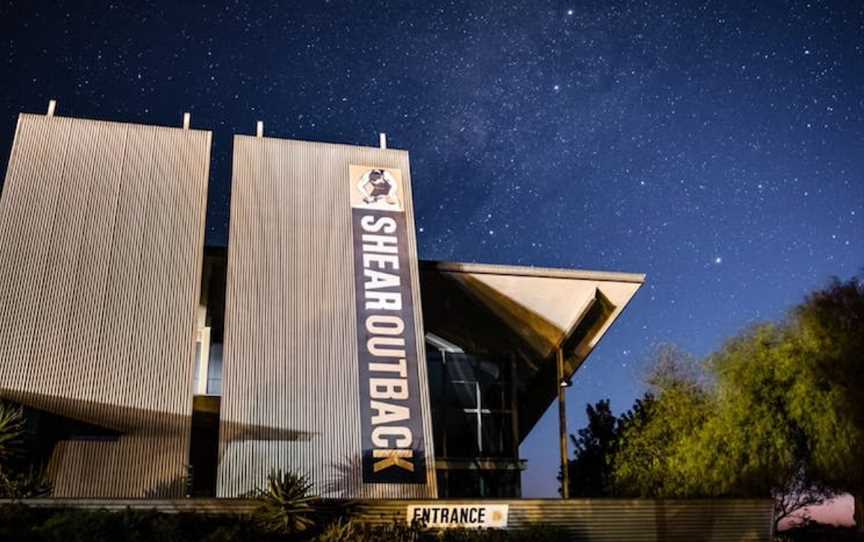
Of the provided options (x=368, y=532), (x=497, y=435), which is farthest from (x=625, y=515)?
(x=497, y=435)

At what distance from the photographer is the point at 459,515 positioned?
60.2 feet

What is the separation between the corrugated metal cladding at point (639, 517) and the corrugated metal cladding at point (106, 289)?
589 centimetres

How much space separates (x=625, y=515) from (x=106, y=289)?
13375mm

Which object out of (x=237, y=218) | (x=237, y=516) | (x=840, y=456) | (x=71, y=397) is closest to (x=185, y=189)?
(x=237, y=218)

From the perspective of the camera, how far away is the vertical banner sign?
2092cm

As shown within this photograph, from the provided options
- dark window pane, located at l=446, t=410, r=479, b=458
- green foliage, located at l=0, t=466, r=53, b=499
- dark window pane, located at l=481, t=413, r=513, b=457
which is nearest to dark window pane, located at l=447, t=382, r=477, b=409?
dark window pane, located at l=446, t=410, r=479, b=458

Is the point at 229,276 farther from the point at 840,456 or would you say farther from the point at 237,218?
the point at 840,456

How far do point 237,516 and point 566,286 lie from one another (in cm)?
1276

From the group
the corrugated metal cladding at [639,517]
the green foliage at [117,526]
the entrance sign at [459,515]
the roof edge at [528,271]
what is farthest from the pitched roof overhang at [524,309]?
the green foliage at [117,526]

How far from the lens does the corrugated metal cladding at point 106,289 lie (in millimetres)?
20109

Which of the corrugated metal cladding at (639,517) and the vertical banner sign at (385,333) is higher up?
the vertical banner sign at (385,333)

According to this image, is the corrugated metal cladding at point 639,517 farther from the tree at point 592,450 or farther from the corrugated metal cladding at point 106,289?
the tree at point 592,450

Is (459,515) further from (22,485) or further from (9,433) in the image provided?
(9,433)

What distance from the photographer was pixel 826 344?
25031 mm
